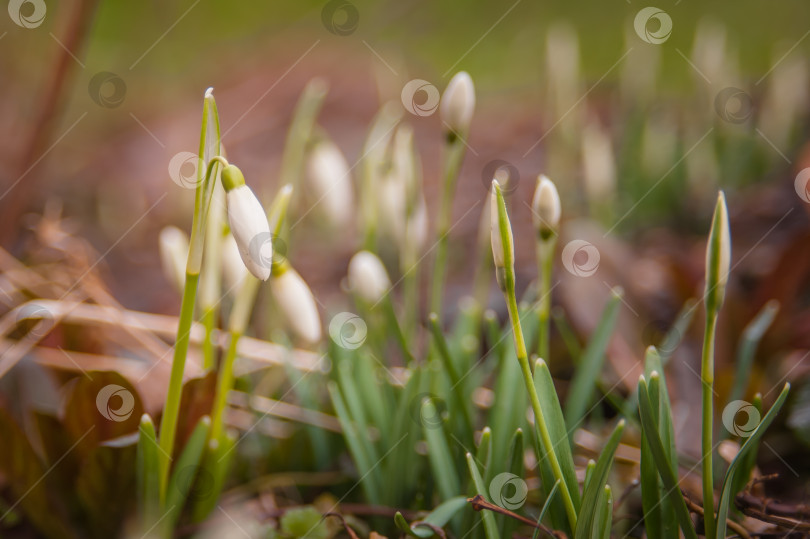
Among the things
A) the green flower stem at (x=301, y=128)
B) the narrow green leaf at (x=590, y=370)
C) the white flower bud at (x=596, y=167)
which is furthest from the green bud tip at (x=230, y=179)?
the white flower bud at (x=596, y=167)

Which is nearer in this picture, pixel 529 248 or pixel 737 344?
pixel 737 344

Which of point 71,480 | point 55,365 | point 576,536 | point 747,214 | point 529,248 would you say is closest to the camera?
point 576,536

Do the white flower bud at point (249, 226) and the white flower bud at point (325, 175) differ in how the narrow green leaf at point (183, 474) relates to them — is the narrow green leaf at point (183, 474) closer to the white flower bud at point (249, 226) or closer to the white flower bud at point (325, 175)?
the white flower bud at point (249, 226)

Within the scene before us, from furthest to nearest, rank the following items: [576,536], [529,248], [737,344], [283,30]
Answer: [283,30] < [529,248] < [737,344] < [576,536]

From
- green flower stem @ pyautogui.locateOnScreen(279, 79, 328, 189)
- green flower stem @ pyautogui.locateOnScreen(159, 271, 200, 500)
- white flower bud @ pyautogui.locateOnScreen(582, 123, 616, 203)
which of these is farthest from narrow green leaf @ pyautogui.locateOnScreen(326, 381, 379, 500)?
white flower bud @ pyautogui.locateOnScreen(582, 123, 616, 203)

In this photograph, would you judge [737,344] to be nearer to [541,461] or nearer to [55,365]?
[541,461]

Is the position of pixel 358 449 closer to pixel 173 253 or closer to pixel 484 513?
pixel 484 513

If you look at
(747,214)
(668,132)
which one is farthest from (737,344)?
(668,132)

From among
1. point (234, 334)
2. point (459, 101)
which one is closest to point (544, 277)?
point (459, 101)
